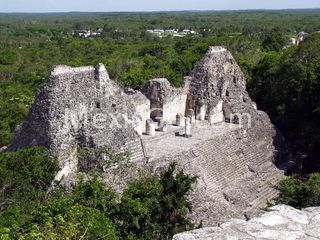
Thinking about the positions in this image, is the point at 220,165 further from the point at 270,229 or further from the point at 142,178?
the point at 270,229

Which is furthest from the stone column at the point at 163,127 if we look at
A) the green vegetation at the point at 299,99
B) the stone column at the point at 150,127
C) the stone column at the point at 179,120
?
the green vegetation at the point at 299,99

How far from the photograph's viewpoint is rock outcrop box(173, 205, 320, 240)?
538cm

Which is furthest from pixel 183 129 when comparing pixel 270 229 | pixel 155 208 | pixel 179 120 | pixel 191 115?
pixel 270 229

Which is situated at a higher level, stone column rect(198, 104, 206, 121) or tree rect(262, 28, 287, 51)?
tree rect(262, 28, 287, 51)

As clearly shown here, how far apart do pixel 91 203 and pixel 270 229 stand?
728cm

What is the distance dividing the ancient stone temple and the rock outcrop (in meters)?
7.97

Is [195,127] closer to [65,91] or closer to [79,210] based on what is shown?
[65,91]

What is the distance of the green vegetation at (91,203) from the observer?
9.96 m

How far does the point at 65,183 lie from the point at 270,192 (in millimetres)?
8400

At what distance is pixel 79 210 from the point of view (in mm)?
9641

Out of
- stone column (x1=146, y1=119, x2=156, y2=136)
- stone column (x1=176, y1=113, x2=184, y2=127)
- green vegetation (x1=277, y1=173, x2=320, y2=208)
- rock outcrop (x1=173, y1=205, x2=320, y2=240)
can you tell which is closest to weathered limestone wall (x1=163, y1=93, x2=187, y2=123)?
stone column (x1=176, y1=113, x2=184, y2=127)

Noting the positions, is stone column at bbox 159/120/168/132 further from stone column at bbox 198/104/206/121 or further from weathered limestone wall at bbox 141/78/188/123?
stone column at bbox 198/104/206/121

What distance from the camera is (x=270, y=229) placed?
552cm

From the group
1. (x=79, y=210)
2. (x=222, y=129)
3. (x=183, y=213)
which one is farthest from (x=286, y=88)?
(x=79, y=210)
